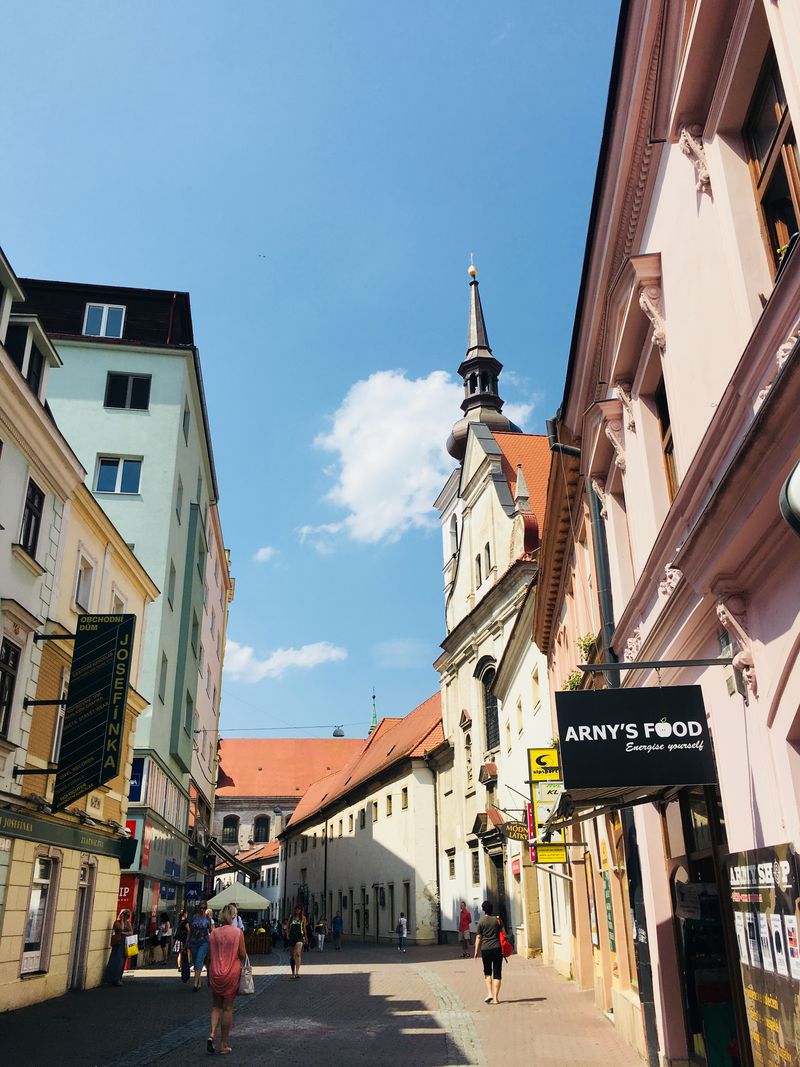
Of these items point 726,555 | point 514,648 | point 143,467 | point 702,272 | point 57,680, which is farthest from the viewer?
point 143,467

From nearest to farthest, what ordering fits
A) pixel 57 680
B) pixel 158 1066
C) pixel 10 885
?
pixel 158 1066 < pixel 10 885 < pixel 57 680

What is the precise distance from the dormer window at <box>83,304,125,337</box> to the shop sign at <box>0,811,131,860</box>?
63.8ft

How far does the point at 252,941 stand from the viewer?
3462 cm

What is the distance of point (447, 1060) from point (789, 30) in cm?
Result: 1088

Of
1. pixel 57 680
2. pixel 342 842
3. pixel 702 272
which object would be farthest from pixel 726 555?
pixel 342 842

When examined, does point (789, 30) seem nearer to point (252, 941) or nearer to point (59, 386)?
point (59, 386)

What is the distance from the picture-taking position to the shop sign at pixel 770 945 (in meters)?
5.26

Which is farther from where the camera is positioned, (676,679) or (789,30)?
(676,679)

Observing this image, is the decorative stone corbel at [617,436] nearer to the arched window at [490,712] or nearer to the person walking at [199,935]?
the person walking at [199,935]

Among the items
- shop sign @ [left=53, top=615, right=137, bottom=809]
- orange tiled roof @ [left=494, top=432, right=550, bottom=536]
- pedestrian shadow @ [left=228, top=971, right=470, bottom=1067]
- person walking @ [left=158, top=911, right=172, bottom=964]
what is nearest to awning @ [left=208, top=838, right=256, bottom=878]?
person walking @ [left=158, top=911, right=172, bottom=964]

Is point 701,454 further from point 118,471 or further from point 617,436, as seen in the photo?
point 118,471

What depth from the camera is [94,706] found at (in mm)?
16547

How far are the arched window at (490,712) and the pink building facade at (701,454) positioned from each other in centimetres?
2274

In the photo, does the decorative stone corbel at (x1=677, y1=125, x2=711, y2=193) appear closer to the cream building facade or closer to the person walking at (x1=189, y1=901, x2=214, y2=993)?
the person walking at (x1=189, y1=901, x2=214, y2=993)
